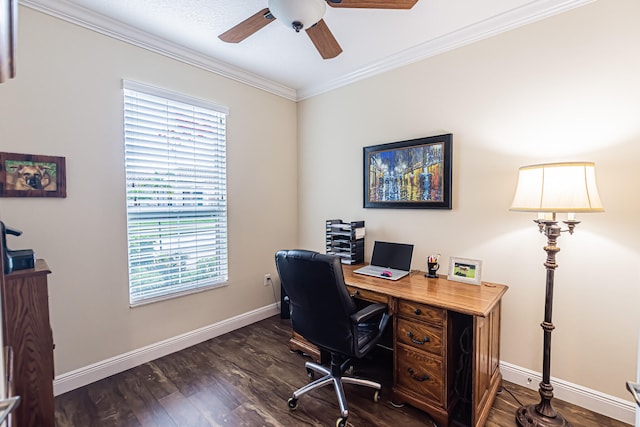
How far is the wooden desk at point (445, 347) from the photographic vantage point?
168 centimetres

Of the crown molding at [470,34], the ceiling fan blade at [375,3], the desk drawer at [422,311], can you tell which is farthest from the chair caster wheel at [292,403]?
the crown molding at [470,34]

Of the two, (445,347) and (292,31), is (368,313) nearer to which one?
(445,347)

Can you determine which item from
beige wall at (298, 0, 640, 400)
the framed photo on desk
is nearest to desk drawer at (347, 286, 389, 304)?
Result: the framed photo on desk

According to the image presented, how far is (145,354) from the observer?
2.37 m

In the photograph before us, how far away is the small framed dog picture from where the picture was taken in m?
1.78

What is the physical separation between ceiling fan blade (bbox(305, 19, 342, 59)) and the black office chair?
1.38m

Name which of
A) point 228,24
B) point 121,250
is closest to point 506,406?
point 121,250

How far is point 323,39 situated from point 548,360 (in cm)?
242

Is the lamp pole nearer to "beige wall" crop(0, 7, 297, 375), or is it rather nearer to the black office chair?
the black office chair

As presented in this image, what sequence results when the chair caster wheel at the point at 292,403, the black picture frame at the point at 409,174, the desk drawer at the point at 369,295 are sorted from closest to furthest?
the chair caster wheel at the point at 292,403 < the desk drawer at the point at 369,295 < the black picture frame at the point at 409,174

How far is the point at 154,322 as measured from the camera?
8.02 ft

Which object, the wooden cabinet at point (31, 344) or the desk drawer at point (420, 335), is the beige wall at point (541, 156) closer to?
the desk drawer at point (420, 335)

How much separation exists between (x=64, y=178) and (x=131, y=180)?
0.40m

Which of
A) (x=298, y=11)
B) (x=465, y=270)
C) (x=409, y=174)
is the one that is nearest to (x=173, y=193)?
(x=298, y=11)
